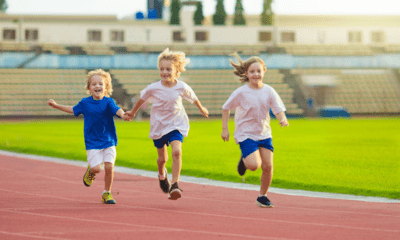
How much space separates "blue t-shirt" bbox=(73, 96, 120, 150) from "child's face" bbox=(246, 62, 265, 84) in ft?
6.05

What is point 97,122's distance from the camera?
7.96m

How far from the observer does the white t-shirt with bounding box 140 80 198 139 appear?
8.16 meters

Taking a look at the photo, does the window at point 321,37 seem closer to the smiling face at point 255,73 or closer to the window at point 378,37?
the window at point 378,37

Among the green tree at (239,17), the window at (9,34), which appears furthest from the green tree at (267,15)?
the window at (9,34)

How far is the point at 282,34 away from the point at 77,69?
25.5 m

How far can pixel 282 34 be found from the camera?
220 feet

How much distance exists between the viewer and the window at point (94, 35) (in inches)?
2468

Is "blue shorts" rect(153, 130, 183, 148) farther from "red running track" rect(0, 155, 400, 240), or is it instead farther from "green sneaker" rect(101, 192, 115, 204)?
"green sneaker" rect(101, 192, 115, 204)

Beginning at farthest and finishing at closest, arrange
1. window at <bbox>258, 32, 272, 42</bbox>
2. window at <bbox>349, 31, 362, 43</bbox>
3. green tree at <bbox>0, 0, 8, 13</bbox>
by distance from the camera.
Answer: green tree at <bbox>0, 0, 8, 13</bbox> → window at <bbox>349, 31, 362, 43</bbox> → window at <bbox>258, 32, 272, 42</bbox>

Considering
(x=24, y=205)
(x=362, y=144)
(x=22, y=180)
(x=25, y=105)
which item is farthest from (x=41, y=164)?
(x=25, y=105)

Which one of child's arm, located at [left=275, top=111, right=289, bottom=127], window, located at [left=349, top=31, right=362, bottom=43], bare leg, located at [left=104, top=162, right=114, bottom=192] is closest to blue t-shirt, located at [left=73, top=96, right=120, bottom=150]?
bare leg, located at [left=104, top=162, right=114, bottom=192]

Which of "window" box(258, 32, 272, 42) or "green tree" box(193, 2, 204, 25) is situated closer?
"window" box(258, 32, 272, 42)

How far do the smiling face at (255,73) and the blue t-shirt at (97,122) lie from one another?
1842 millimetres

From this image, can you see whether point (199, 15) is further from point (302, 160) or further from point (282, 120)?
point (282, 120)
